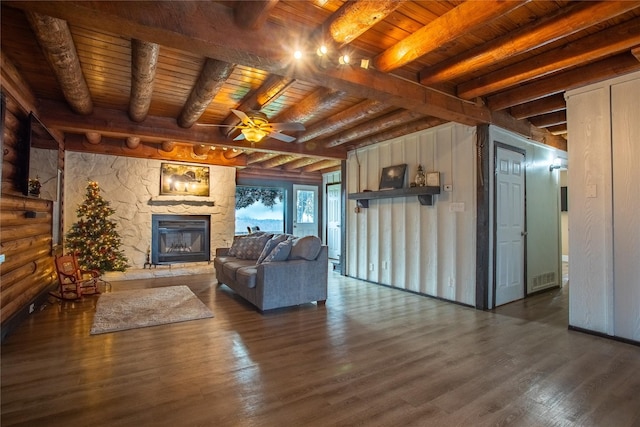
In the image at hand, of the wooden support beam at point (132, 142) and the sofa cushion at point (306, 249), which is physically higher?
the wooden support beam at point (132, 142)

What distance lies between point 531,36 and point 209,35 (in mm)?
2454

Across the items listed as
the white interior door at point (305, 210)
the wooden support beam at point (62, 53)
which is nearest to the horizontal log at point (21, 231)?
the wooden support beam at point (62, 53)

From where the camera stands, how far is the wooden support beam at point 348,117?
4090mm

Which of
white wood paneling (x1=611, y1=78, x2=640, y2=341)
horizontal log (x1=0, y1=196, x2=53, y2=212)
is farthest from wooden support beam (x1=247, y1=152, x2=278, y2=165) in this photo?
white wood paneling (x1=611, y1=78, x2=640, y2=341)

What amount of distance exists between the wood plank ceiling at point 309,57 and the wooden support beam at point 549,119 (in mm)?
80

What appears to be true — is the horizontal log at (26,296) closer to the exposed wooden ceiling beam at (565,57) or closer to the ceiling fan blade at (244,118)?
the ceiling fan blade at (244,118)

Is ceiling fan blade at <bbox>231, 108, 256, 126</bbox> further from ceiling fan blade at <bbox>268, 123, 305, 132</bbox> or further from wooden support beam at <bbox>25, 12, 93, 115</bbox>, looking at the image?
wooden support beam at <bbox>25, 12, 93, 115</bbox>

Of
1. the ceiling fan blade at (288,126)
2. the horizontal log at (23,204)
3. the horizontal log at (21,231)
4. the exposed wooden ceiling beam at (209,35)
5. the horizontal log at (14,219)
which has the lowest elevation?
the horizontal log at (21,231)

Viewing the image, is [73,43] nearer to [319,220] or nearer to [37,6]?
[37,6]

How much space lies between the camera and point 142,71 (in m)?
2.99

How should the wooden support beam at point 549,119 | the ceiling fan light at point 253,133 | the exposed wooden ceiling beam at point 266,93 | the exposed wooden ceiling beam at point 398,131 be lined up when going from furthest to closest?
1. the exposed wooden ceiling beam at point 398,131
2. the wooden support beam at point 549,119
3. the ceiling fan light at point 253,133
4. the exposed wooden ceiling beam at point 266,93

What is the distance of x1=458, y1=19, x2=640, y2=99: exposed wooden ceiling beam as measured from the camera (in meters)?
2.60

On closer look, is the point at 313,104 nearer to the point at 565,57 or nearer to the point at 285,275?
the point at 285,275

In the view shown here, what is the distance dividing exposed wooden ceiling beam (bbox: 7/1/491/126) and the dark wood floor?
2.38 m
